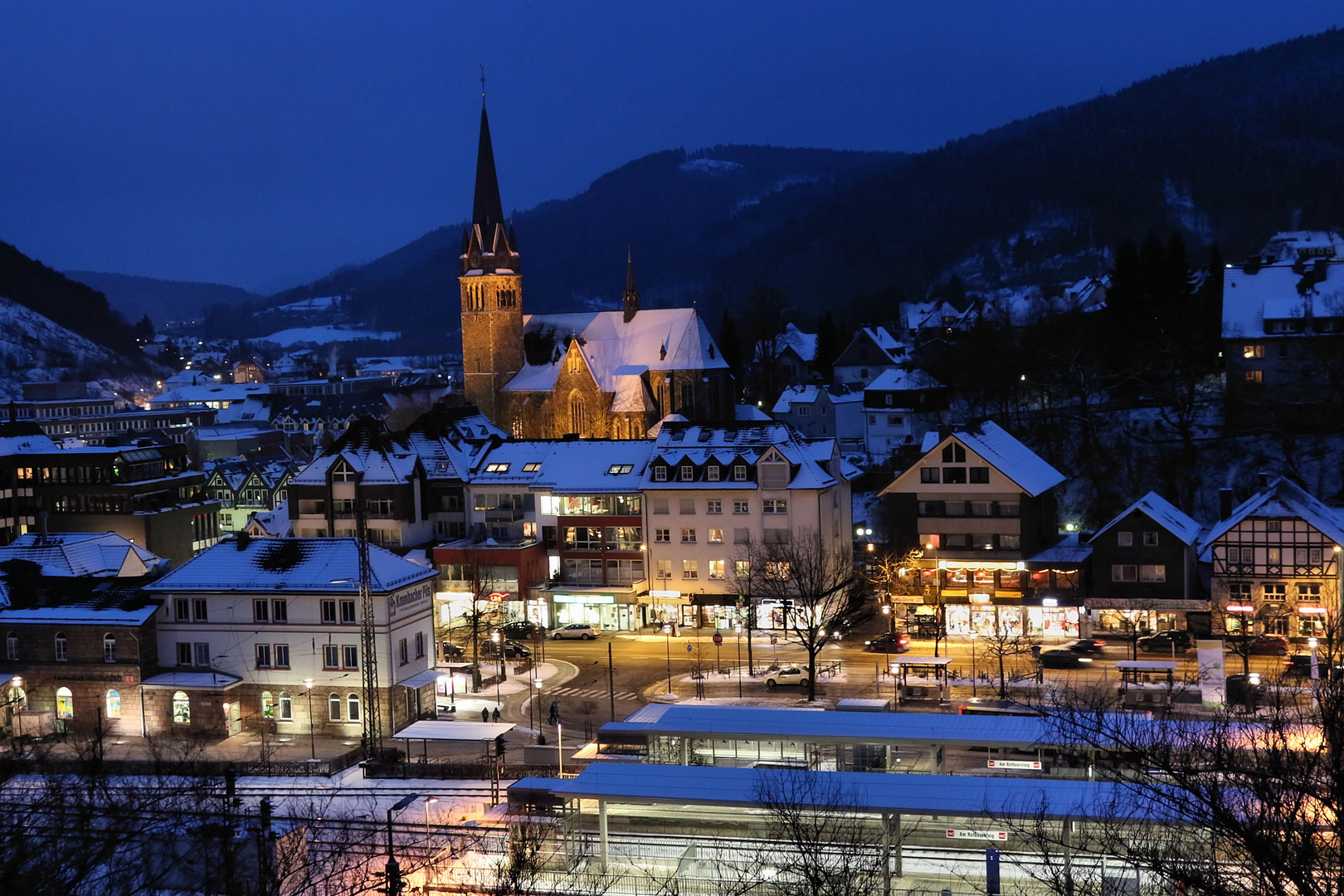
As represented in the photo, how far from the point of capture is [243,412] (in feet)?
530

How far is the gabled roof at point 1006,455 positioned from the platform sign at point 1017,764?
23044 mm

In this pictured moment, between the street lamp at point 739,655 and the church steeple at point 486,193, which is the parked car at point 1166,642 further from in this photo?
the church steeple at point 486,193

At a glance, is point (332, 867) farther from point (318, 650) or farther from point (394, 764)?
point (318, 650)

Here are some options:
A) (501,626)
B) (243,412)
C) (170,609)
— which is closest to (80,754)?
(170,609)

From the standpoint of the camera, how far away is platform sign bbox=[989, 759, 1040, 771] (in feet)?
111

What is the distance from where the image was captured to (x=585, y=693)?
156ft

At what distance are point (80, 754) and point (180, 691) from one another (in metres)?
9.15

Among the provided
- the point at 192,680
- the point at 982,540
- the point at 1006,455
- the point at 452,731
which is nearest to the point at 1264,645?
the point at 982,540

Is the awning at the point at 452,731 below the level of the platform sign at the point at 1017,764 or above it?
below

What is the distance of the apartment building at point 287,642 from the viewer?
4394 centimetres

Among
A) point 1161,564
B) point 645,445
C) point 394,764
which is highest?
point 645,445

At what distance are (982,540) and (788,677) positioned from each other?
13.1 meters

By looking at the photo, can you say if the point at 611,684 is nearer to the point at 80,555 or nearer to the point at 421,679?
the point at 421,679

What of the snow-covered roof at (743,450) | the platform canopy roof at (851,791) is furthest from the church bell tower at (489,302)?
the platform canopy roof at (851,791)
